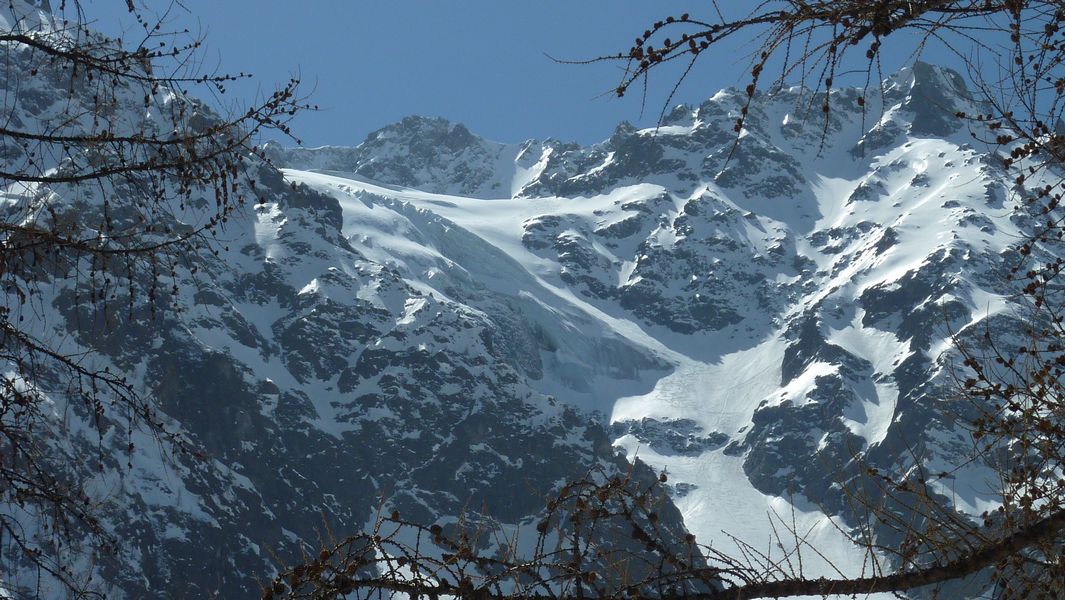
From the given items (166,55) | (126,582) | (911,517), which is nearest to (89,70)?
(166,55)

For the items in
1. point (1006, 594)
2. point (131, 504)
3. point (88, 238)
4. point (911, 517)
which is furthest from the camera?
point (131, 504)

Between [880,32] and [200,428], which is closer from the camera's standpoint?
[880,32]

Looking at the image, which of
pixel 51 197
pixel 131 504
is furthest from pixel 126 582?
pixel 51 197

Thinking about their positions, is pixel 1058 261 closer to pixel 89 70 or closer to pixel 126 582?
pixel 89 70

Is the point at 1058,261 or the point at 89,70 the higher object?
the point at 89,70

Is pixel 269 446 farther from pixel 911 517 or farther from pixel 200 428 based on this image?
pixel 911 517

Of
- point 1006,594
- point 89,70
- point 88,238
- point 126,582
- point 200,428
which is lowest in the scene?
point 1006,594

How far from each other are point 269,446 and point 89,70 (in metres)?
179

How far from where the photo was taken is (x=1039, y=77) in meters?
5.05

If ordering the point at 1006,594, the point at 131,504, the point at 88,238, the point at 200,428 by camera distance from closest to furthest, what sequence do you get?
1. the point at 1006,594
2. the point at 88,238
3. the point at 131,504
4. the point at 200,428

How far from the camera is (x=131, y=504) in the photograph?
5591 inches

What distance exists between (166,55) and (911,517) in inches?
168

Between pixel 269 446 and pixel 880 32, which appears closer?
pixel 880 32

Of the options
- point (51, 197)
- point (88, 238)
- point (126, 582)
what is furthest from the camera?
point (126, 582)
